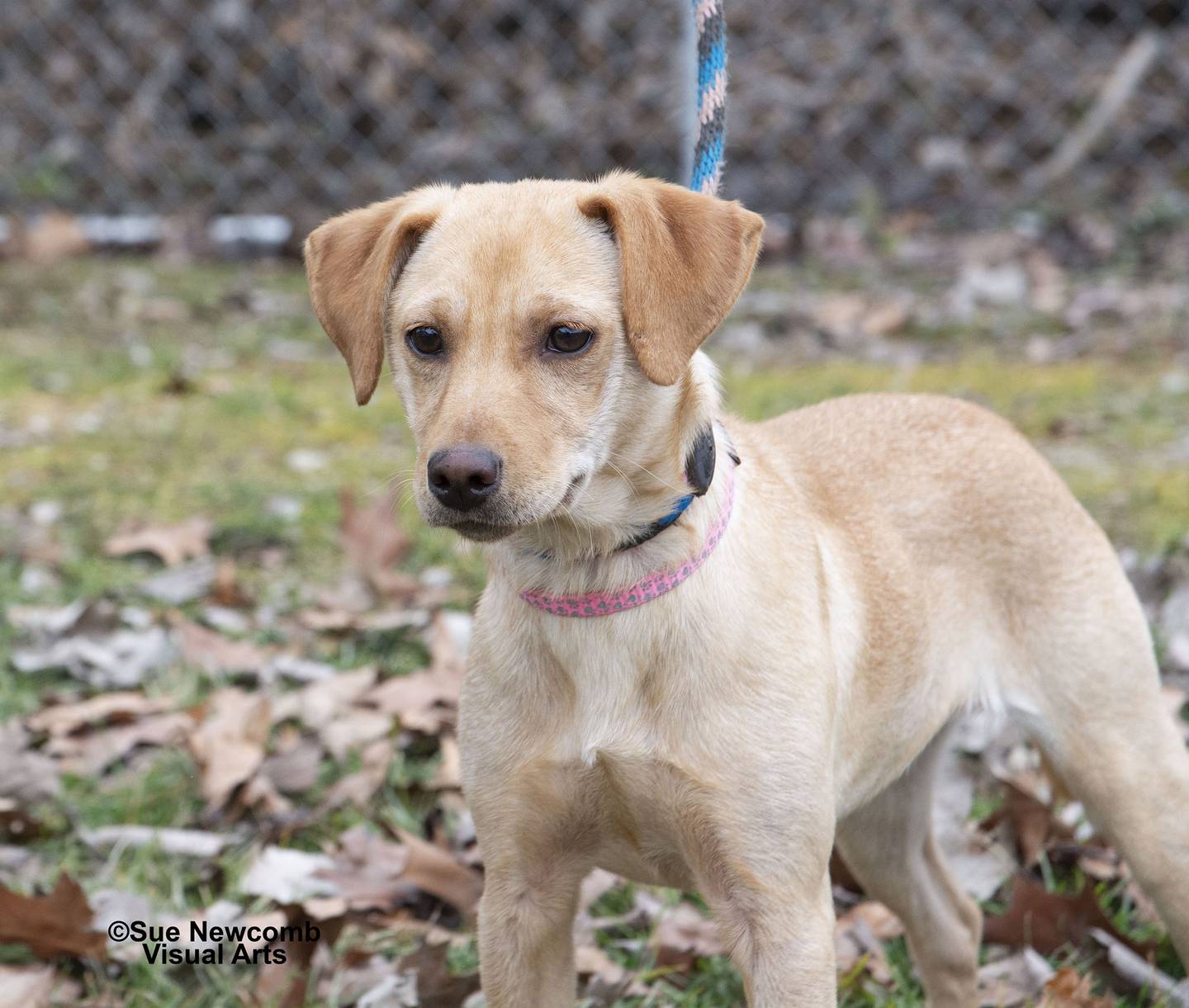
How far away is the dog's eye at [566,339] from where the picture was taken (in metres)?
2.49

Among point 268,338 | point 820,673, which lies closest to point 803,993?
point 820,673

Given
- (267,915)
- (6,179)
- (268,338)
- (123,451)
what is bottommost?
(267,915)

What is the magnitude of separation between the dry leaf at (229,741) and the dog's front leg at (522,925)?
1.41 metres

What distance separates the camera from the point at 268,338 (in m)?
8.22

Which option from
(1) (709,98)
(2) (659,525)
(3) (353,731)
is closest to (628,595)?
(2) (659,525)

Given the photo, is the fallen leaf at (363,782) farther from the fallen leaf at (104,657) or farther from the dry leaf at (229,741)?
the fallen leaf at (104,657)

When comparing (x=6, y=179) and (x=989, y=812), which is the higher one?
(x=6, y=179)

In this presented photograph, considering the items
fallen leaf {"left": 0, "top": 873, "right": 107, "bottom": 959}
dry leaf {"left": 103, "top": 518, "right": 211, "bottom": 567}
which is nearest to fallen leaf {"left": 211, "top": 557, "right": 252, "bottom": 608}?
dry leaf {"left": 103, "top": 518, "right": 211, "bottom": 567}

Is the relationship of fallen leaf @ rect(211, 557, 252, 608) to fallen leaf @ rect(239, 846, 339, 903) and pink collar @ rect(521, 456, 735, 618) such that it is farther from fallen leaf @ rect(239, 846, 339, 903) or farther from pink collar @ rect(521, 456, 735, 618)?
pink collar @ rect(521, 456, 735, 618)

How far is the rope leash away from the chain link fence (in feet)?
22.9

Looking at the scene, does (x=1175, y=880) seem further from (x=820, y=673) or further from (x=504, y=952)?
(x=504, y=952)

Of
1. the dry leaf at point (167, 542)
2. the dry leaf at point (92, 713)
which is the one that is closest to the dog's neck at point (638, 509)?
the dry leaf at point (92, 713)

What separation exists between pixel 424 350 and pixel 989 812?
2056 mm

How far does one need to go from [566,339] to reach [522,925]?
1.02 metres
